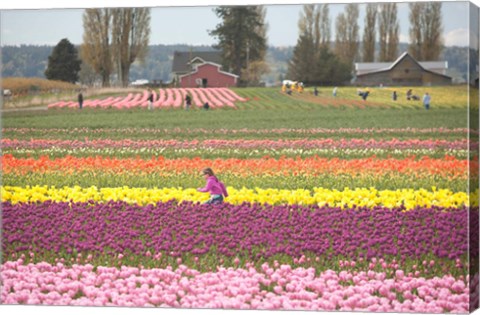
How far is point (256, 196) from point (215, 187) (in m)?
0.47

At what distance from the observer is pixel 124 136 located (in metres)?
13.1

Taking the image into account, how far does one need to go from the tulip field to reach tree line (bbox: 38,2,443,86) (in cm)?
33

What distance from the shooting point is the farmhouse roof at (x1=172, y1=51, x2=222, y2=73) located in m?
12.8

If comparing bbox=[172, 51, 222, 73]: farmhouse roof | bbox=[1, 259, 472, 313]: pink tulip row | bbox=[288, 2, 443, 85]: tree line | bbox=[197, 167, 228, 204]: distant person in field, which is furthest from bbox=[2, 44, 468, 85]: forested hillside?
bbox=[1, 259, 472, 313]: pink tulip row

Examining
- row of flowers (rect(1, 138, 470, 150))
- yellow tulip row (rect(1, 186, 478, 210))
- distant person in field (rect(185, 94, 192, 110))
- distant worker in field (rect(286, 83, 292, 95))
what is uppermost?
distant worker in field (rect(286, 83, 292, 95))

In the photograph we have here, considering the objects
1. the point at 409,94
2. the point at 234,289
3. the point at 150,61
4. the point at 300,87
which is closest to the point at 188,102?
the point at 150,61

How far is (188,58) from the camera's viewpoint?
12891mm

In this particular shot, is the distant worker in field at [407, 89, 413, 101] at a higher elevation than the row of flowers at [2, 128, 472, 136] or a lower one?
higher

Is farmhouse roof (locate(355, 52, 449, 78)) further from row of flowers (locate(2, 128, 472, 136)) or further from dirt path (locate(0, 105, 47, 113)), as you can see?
dirt path (locate(0, 105, 47, 113))

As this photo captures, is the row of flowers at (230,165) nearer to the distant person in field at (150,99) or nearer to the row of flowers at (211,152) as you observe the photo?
the row of flowers at (211,152)

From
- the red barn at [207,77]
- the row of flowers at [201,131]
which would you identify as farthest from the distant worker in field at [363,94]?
the red barn at [207,77]

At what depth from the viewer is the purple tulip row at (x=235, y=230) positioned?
11953 mm

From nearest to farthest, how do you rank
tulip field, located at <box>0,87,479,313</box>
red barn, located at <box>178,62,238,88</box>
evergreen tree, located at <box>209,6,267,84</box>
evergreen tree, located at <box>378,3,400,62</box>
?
tulip field, located at <box>0,87,479,313</box> < evergreen tree, located at <box>378,3,400,62</box> < evergreen tree, located at <box>209,6,267,84</box> < red barn, located at <box>178,62,238,88</box>

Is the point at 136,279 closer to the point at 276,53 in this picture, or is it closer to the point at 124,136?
the point at 124,136
